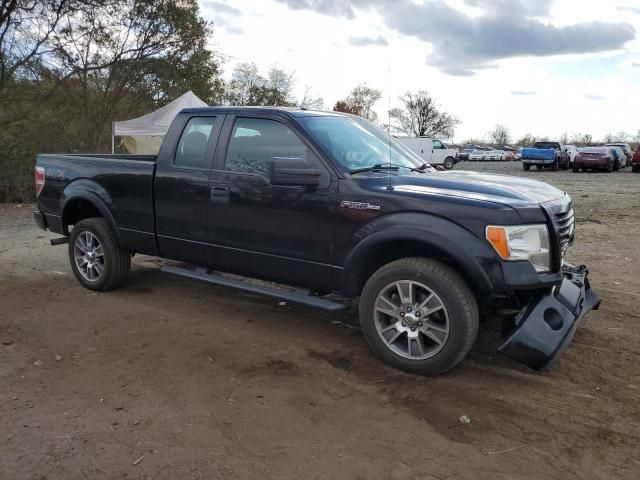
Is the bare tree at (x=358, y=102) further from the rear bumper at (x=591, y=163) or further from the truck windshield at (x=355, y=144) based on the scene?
the truck windshield at (x=355, y=144)

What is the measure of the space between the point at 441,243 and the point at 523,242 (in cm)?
52

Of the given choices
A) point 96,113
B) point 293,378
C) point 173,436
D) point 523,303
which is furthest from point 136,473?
point 96,113

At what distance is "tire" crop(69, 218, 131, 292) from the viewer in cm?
572

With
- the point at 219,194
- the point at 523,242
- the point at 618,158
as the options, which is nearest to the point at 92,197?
the point at 219,194

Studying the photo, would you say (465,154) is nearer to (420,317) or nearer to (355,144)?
(355,144)

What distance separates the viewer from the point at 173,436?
3.10 metres

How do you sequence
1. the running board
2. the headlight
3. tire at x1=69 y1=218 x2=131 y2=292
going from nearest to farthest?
the headlight → the running board → tire at x1=69 y1=218 x2=131 y2=292

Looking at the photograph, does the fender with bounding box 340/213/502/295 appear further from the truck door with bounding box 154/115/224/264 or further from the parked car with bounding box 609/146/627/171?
the parked car with bounding box 609/146/627/171

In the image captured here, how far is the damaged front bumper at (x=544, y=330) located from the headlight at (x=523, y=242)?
30 centimetres

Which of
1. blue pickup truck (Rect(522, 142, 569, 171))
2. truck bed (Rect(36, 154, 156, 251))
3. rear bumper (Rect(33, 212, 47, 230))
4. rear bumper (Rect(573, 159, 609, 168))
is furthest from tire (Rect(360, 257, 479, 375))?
blue pickup truck (Rect(522, 142, 569, 171))

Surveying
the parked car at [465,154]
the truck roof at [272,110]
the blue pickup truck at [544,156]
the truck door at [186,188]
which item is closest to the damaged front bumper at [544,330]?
the truck roof at [272,110]

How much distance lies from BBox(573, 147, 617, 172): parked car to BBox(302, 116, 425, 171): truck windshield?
28.1 metres

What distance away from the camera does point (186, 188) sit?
4980 millimetres

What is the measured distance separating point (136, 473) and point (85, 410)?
0.84m
